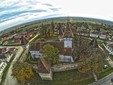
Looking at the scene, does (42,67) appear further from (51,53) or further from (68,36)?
(68,36)

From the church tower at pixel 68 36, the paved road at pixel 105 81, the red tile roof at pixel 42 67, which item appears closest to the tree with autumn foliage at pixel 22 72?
the red tile roof at pixel 42 67

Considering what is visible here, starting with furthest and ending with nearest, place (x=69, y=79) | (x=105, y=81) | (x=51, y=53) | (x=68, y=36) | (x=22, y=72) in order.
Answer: (x=68, y=36)
(x=51, y=53)
(x=69, y=79)
(x=105, y=81)
(x=22, y=72)

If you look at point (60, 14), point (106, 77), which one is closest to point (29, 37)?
point (60, 14)

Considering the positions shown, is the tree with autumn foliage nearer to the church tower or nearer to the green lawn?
the green lawn

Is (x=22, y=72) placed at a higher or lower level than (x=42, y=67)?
lower

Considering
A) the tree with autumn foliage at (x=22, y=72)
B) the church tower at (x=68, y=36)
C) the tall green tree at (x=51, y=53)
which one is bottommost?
the tree with autumn foliage at (x=22, y=72)

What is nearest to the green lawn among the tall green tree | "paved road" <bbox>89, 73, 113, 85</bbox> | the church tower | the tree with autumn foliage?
"paved road" <bbox>89, 73, 113, 85</bbox>

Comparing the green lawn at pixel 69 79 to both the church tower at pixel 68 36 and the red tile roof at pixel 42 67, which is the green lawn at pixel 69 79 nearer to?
the red tile roof at pixel 42 67

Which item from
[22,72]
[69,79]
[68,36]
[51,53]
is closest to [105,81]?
[69,79]
